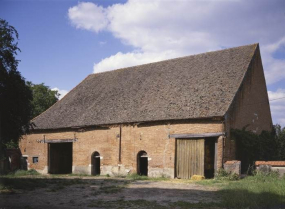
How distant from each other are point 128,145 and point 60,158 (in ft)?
29.5

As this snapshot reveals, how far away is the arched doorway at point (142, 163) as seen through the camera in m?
23.7

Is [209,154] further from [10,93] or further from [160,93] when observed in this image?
[10,93]

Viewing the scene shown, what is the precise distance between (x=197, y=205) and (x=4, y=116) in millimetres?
10372

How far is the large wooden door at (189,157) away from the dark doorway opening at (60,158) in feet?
39.4

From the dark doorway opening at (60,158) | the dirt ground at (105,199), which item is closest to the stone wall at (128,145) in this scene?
the dark doorway opening at (60,158)

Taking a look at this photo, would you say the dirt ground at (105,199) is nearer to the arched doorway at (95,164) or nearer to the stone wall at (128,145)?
the stone wall at (128,145)

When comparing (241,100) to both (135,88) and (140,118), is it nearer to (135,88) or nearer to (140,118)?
(140,118)

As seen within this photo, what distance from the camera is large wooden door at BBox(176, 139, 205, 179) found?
20578 mm

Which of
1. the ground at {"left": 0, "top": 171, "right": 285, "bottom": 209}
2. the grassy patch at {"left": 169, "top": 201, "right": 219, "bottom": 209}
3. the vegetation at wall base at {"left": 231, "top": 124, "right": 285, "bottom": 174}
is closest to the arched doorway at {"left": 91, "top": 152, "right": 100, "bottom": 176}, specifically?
the ground at {"left": 0, "top": 171, "right": 285, "bottom": 209}

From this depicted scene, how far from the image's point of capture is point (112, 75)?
31812mm

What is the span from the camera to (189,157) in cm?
2112

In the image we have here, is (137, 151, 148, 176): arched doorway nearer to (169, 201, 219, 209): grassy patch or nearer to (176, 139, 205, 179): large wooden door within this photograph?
(176, 139, 205, 179): large wooden door

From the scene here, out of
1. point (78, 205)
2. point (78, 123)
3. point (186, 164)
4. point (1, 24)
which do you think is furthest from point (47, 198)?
point (78, 123)

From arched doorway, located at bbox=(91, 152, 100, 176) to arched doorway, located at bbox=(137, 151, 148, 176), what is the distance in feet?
12.6
